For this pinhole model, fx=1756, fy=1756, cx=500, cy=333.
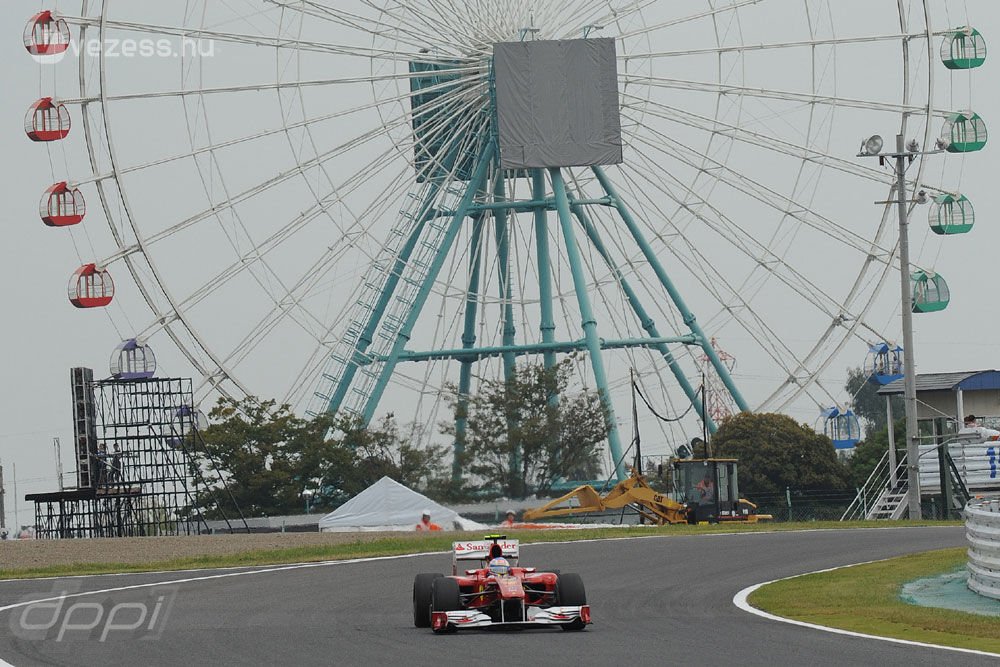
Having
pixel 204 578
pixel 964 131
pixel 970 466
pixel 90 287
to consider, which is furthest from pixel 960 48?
pixel 204 578

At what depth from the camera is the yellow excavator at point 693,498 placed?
169 feet

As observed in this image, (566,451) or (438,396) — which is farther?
(566,451)

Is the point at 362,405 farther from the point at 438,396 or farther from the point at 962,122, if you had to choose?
the point at 962,122

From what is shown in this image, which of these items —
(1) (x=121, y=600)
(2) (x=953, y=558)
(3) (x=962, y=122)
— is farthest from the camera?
(3) (x=962, y=122)

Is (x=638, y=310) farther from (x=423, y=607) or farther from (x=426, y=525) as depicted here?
(x=423, y=607)

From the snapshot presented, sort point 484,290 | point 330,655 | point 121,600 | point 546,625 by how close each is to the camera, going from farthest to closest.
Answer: point 484,290
point 121,600
point 546,625
point 330,655

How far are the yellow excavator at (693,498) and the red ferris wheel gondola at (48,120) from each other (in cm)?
2005

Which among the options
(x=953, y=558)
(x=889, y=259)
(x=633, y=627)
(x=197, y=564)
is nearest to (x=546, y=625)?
(x=633, y=627)

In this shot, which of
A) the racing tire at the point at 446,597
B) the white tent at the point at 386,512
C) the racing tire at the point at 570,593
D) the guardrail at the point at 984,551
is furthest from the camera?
the white tent at the point at 386,512

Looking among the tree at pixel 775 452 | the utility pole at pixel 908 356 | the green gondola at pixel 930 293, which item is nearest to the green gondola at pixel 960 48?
the green gondola at pixel 930 293

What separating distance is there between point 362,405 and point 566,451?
9527 millimetres

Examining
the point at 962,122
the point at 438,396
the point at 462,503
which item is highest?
the point at 962,122

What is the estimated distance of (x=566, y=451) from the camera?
228 ft

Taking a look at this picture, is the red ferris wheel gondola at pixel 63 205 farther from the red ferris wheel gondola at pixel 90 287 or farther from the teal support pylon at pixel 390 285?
the teal support pylon at pixel 390 285
